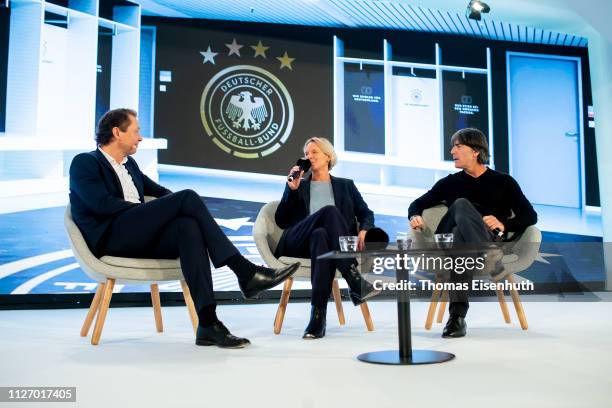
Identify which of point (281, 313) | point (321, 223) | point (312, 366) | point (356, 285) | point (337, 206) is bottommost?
point (312, 366)

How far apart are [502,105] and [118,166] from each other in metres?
3.47

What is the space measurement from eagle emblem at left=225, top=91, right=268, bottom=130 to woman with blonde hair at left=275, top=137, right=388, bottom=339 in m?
1.79

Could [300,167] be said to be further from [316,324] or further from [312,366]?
[312,366]

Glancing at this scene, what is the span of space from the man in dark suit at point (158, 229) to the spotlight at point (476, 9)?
3.06m

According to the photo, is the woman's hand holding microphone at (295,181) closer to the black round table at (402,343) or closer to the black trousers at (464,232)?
the black trousers at (464,232)

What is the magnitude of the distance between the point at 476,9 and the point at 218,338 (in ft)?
11.6

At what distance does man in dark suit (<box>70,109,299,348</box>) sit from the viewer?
2.96m

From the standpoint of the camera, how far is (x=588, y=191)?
585 centimetres

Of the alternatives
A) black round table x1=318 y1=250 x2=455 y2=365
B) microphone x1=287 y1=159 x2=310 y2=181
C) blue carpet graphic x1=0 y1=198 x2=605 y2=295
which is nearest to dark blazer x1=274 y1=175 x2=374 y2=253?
microphone x1=287 y1=159 x2=310 y2=181

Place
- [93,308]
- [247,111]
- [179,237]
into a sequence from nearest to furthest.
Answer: [179,237] < [93,308] < [247,111]

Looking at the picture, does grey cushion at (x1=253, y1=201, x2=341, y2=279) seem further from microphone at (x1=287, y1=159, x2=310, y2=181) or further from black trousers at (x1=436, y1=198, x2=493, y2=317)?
black trousers at (x1=436, y1=198, x2=493, y2=317)

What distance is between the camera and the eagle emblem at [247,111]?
5.62 meters

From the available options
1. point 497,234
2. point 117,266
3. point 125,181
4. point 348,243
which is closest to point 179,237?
point 117,266

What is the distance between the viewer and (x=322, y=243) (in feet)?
11.0
